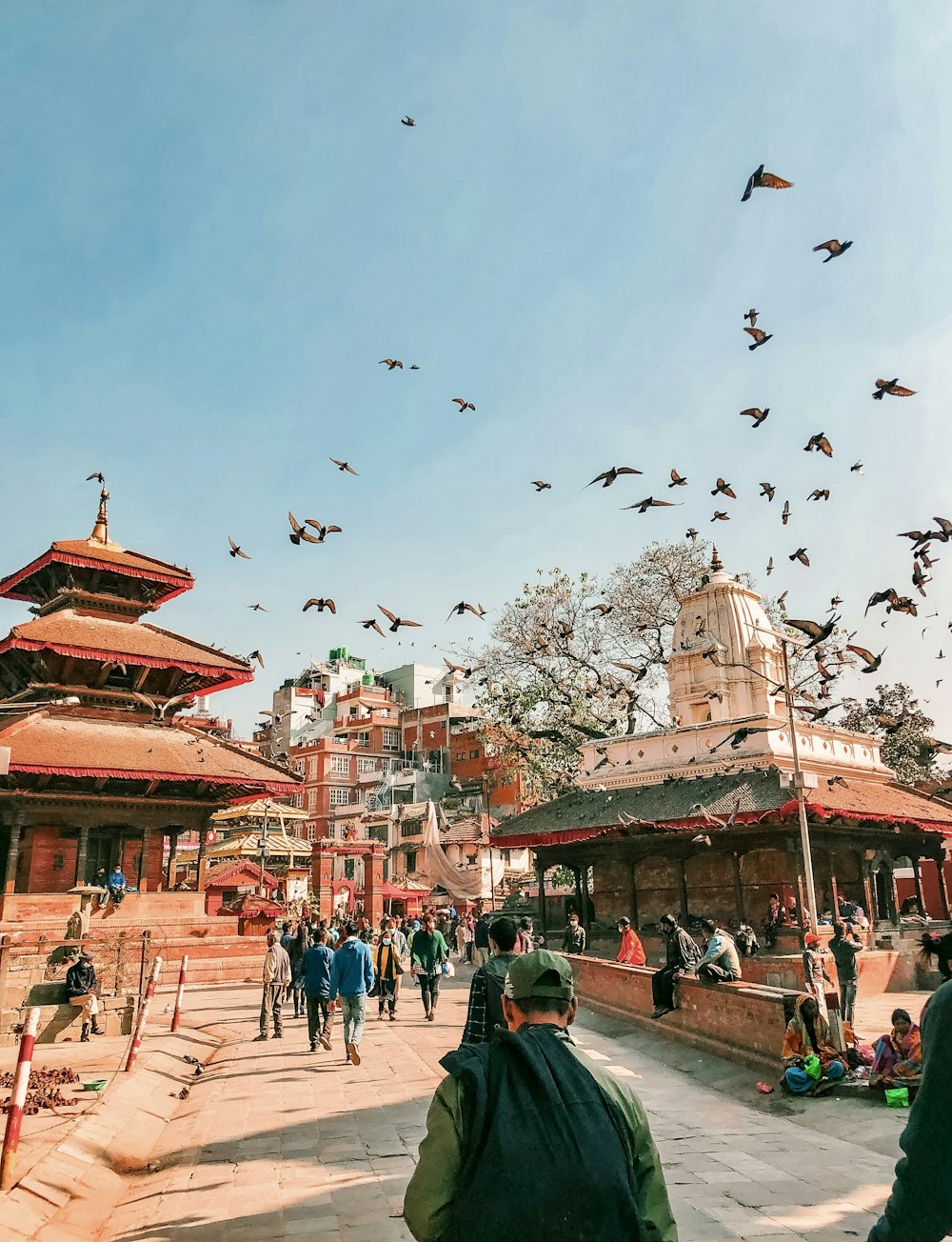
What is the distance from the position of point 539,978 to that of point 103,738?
70.9 ft

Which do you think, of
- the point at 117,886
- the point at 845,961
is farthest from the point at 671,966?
the point at 117,886

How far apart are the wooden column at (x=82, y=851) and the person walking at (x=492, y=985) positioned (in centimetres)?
1780

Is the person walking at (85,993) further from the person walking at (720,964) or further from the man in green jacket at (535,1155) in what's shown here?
the man in green jacket at (535,1155)

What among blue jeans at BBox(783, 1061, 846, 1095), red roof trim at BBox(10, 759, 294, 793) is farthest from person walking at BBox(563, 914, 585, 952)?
blue jeans at BBox(783, 1061, 846, 1095)

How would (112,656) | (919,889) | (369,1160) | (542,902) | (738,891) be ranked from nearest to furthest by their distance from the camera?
(369,1160)
(738,891)
(112,656)
(542,902)
(919,889)

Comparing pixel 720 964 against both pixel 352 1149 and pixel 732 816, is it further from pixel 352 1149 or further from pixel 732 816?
pixel 732 816

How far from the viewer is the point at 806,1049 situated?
31.6ft

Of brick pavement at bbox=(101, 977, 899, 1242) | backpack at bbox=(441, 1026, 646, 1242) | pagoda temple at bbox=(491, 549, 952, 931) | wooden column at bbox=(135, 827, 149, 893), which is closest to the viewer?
backpack at bbox=(441, 1026, 646, 1242)

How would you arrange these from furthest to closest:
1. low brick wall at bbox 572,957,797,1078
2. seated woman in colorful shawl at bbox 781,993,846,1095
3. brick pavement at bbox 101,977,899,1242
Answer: low brick wall at bbox 572,957,797,1078
seated woman in colorful shawl at bbox 781,993,846,1095
brick pavement at bbox 101,977,899,1242

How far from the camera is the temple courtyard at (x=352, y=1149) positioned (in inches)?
225

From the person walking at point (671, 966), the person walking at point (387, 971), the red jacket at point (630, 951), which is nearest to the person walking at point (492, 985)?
the person walking at point (671, 966)

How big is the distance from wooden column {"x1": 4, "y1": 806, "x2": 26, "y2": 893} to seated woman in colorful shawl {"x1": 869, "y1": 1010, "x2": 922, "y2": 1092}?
1849 cm

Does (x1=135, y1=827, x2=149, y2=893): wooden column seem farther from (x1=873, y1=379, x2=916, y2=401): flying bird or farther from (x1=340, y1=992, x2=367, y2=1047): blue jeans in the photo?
(x1=873, y1=379, x2=916, y2=401): flying bird

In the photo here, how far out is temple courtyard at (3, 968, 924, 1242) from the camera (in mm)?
5703
